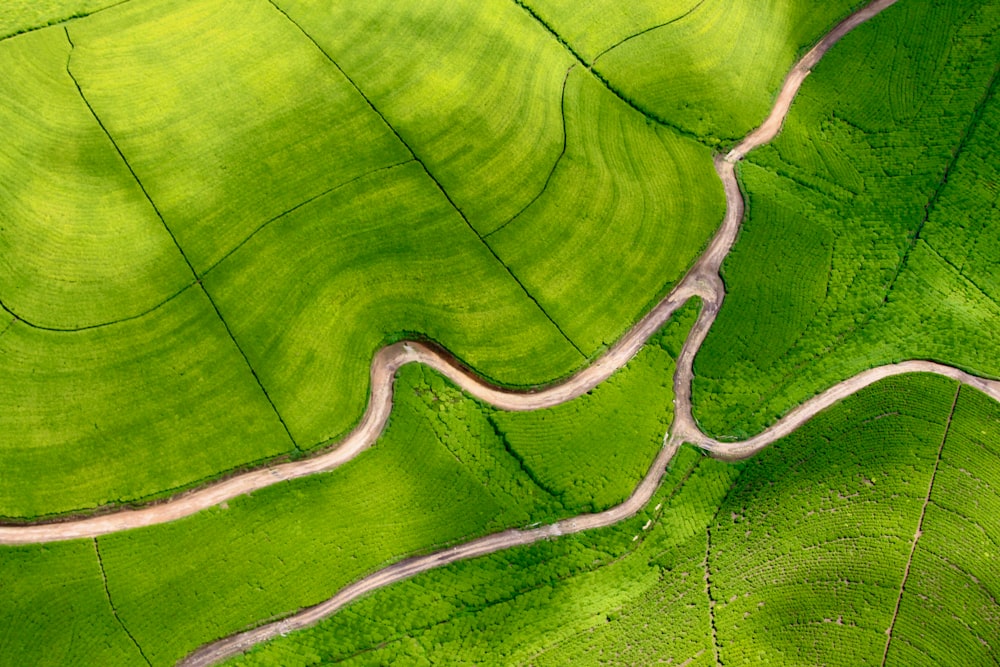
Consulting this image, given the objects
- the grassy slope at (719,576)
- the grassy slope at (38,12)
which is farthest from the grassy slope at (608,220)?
the grassy slope at (38,12)

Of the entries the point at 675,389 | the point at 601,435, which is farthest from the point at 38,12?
the point at 675,389

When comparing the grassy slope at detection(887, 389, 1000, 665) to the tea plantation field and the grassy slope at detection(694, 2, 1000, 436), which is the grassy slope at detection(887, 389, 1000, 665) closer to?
the grassy slope at detection(694, 2, 1000, 436)

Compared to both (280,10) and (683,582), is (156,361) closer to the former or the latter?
(280,10)

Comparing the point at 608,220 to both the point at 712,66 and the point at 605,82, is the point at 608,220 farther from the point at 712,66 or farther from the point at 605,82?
the point at 712,66

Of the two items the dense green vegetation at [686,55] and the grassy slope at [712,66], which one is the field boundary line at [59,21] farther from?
the grassy slope at [712,66]

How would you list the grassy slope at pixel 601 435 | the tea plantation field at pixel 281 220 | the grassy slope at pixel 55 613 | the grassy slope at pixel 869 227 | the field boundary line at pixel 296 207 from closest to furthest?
1. the grassy slope at pixel 55 613
2. the tea plantation field at pixel 281 220
3. the grassy slope at pixel 601 435
4. the field boundary line at pixel 296 207
5. the grassy slope at pixel 869 227

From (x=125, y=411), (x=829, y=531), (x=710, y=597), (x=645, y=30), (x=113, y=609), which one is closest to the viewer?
(x=113, y=609)

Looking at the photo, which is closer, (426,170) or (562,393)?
(562,393)
